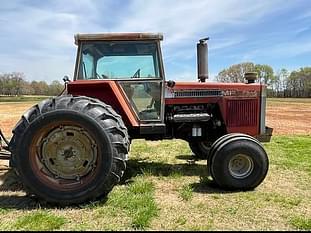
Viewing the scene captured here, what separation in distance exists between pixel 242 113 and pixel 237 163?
125 cm

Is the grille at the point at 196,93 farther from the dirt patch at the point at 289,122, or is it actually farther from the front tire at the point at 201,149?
the dirt patch at the point at 289,122

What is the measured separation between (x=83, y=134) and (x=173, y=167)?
8.60ft

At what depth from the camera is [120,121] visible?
16.0 feet

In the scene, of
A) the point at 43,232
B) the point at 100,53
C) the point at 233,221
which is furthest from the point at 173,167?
the point at 43,232

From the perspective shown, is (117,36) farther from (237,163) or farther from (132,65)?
(237,163)

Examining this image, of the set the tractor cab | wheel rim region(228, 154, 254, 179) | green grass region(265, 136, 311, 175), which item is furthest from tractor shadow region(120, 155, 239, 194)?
green grass region(265, 136, 311, 175)

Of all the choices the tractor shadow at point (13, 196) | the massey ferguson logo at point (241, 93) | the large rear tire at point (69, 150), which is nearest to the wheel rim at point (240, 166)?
the massey ferguson logo at point (241, 93)

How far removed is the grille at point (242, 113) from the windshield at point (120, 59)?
57.8 inches

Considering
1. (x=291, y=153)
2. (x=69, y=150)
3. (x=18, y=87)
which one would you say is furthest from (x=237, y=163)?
(x=18, y=87)

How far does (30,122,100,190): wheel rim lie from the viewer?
4656 mm

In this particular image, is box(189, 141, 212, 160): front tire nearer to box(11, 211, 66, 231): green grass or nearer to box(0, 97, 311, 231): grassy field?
box(0, 97, 311, 231): grassy field

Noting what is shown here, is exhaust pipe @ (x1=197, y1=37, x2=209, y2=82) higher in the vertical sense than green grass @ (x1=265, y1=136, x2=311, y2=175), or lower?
higher

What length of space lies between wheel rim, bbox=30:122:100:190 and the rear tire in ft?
5.80

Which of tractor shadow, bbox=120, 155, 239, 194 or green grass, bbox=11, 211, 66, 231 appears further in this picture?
tractor shadow, bbox=120, 155, 239, 194
